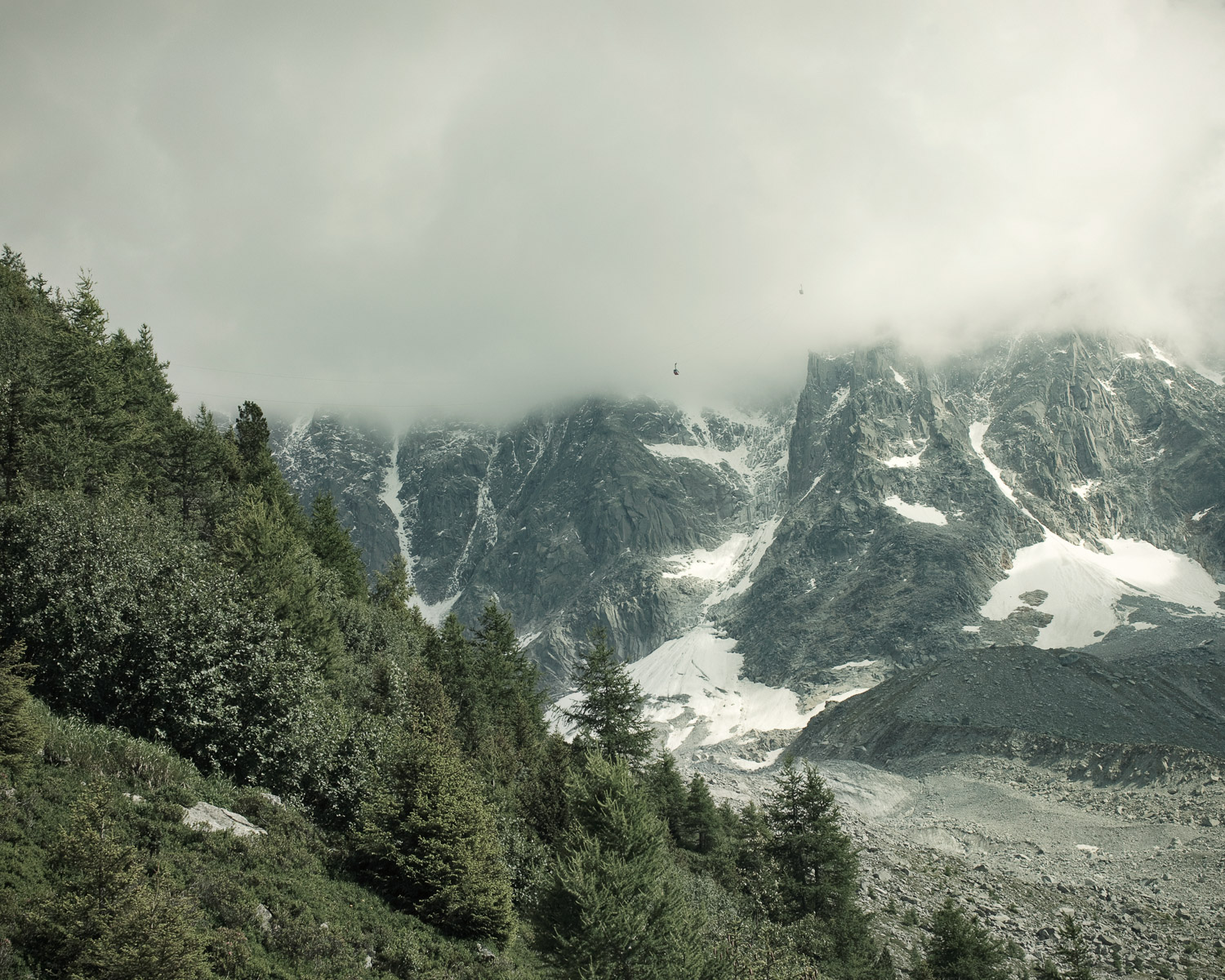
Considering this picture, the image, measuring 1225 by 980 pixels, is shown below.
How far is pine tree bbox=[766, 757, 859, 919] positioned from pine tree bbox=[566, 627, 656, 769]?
8910 millimetres

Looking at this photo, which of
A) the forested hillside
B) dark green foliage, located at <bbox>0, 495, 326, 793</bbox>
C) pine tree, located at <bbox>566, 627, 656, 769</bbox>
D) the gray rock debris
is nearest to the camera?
the forested hillside

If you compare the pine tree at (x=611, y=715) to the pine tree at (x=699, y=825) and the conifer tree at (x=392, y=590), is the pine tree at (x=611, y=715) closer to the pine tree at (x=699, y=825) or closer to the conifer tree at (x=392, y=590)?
the pine tree at (x=699, y=825)

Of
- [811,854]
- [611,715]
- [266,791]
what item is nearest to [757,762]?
[811,854]

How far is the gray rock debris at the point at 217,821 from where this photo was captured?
18.3m

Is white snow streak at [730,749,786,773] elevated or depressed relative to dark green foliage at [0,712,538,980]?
depressed

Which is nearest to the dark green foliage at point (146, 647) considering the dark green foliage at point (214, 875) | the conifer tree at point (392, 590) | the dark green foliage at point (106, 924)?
the dark green foliage at point (214, 875)

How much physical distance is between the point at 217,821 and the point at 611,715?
65.0 feet

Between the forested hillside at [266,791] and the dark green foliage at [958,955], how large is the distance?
0.86ft

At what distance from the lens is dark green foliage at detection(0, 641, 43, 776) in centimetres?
1631

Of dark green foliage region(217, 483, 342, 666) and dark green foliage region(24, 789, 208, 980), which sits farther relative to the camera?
dark green foliage region(217, 483, 342, 666)

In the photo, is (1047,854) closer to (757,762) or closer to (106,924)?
(106,924)

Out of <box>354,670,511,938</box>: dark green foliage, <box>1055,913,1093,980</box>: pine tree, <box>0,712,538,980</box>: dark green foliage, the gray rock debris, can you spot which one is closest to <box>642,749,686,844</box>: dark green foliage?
<box>1055,913,1093,980</box>: pine tree

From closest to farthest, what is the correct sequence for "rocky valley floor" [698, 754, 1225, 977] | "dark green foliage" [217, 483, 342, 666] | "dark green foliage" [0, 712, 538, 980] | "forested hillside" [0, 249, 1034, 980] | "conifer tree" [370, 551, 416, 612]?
"dark green foliage" [0, 712, 538, 980]
"forested hillside" [0, 249, 1034, 980]
"dark green foliage" [217, 483, 342, 666]
"rocky valley floor" [698, 754, 1225, 977]
"conifer tree" [370, 551, 416, 612]

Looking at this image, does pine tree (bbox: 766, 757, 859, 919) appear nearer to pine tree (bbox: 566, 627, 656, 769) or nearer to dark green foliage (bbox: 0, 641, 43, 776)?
pine tree (bbox: 566, 627, 656, 769)
